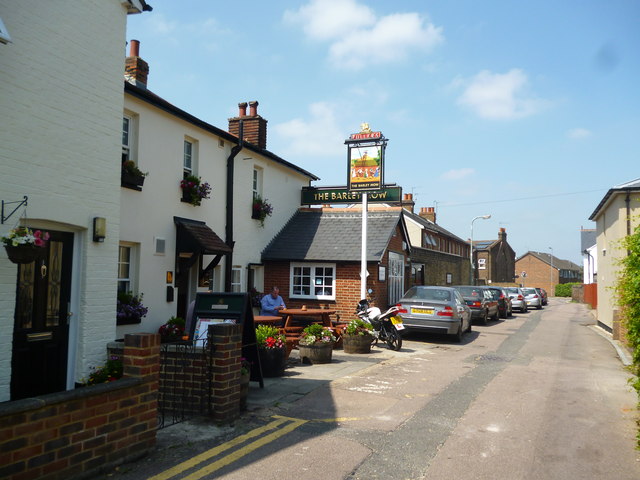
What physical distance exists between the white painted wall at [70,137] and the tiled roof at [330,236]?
9646 millimetres

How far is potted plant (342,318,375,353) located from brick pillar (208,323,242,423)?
6217mm

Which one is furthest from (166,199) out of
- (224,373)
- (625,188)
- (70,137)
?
(625,188)

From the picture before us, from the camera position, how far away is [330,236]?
710 inches

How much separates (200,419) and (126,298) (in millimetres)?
4824

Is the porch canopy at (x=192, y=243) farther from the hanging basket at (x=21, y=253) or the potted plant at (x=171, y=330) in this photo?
the hanging basket at (x=21, y=253)

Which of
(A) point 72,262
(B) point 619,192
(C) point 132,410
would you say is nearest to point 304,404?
(C) point 132,410

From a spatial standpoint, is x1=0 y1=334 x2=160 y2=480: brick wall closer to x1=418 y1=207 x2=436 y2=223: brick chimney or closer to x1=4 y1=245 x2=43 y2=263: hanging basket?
x1=4 y1=245 x2=43 y2=263: hanging basket

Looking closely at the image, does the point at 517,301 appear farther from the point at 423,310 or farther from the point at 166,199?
the point at 166,199

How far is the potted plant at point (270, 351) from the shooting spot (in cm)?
895

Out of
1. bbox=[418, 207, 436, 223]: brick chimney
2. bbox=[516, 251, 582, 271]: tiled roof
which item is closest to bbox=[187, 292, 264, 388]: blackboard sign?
bbox=[418, 207, 436, 223]: brick chimney

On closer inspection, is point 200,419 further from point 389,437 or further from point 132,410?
point 389,437

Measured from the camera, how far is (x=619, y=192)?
1541 cm

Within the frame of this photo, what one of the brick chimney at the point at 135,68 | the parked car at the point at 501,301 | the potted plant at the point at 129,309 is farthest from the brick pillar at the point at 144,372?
the parked car at the point at 501,301

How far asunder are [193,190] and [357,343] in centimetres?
545
